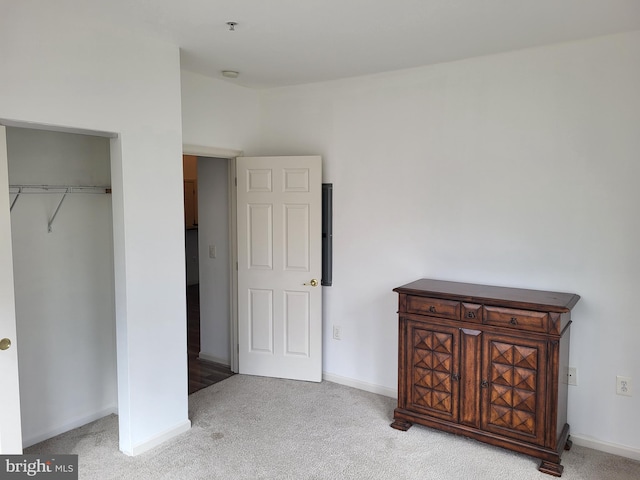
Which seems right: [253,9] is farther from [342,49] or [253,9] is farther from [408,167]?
[408,167]

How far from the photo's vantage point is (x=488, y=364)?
10.0ft

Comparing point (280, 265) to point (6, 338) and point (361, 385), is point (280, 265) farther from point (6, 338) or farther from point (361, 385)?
point (6, 338)

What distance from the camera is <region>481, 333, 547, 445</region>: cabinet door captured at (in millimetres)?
2912

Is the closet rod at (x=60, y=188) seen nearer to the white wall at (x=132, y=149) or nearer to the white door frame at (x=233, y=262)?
the white wall at (x=132, y=149)

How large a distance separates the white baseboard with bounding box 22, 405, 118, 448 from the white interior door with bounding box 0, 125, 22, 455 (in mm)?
735

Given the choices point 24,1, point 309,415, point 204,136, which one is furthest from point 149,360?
point 24,1

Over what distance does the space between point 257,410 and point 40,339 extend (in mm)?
1604

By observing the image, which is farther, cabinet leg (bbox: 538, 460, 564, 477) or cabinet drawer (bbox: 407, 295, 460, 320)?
cabinet drawer (bbox: 407, 295, 460, 320)

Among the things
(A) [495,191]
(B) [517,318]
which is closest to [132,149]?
(A) [495,191]

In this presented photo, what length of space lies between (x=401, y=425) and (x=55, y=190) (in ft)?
9.39

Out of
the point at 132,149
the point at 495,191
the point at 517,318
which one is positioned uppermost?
the point at 132,149

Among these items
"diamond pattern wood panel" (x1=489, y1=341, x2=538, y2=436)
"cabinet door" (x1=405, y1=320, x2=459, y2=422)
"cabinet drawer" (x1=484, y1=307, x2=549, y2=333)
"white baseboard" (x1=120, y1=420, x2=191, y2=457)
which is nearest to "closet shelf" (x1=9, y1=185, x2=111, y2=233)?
"white baseboard" (x1=120, y1=420, x2=191, y2=457)

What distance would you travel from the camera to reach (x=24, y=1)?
2406mm

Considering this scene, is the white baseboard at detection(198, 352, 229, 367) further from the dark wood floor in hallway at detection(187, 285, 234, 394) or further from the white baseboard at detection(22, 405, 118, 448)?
the white baseboard at detection(22, 405, 118, 448)
